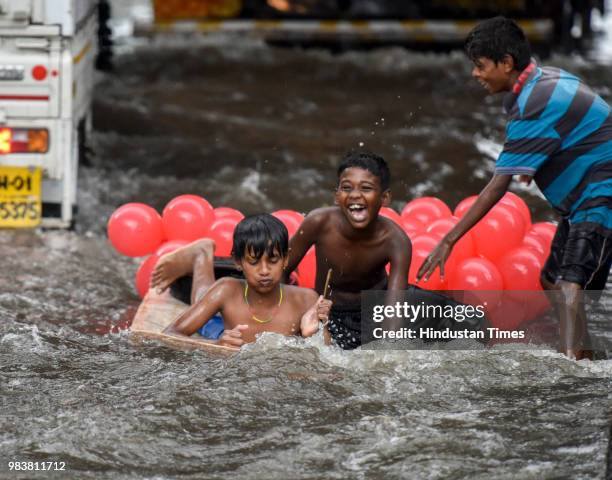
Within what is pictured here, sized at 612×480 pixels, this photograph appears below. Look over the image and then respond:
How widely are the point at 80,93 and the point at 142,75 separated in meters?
5.46

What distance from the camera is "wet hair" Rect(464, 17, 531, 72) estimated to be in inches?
215

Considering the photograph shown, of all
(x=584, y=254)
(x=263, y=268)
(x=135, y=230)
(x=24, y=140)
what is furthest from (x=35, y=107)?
(x=584, y=254)

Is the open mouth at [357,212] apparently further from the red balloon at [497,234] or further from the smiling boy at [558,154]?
the red balloon at [497,234]

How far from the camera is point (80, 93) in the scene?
855 cm

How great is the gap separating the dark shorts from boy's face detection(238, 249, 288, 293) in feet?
1.53

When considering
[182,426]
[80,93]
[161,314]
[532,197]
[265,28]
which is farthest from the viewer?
[265,28]

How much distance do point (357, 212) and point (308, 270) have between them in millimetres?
918

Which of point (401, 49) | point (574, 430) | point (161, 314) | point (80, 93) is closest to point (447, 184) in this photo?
point (80, 93)

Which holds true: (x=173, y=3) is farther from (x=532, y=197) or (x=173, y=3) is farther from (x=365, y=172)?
(x=365, y=172)

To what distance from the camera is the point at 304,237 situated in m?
5.88

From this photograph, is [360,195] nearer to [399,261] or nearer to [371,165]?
[371,165]

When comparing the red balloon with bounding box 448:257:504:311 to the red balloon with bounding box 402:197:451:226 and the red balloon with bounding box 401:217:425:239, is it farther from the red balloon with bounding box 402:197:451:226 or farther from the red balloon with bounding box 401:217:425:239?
the red balloon with bounding box 402:197:451:226

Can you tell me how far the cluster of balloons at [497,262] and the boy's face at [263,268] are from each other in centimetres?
90

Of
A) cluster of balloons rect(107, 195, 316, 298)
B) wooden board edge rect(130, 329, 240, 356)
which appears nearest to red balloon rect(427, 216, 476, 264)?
cluster of balloons rect(107, 195, 316, 298)
